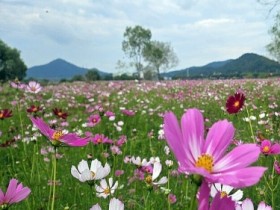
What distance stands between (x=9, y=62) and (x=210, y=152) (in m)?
55.3

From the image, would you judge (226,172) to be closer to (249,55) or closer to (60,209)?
(60,209)

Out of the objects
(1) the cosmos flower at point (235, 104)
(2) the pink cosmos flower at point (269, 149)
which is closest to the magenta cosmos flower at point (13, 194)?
(2) the pink cosmos flower at point (269, 149)

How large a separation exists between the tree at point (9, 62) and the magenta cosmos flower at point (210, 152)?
2082 inches

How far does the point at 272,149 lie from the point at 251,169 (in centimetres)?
118

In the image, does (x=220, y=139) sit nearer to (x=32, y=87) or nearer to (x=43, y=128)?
(x=43, y=128)

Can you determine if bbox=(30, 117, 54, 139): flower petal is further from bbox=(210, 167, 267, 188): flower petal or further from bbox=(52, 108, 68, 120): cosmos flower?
bbox=(52, 108, 68, 120): cosmos flower

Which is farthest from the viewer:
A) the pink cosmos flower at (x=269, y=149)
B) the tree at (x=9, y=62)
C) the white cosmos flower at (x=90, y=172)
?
the tree at (x=9, y=62)

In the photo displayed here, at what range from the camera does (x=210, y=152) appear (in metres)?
0.68

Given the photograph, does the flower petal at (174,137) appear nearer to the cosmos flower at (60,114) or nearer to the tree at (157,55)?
the cosmos flower at (60,114)

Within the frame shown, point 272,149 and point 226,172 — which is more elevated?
point 226,172

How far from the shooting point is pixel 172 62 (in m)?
73.3

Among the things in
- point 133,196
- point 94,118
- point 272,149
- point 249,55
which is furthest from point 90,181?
point 249,55

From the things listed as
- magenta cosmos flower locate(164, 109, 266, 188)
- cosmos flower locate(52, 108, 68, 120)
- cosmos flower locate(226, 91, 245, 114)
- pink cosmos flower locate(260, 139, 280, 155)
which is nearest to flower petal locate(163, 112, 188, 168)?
magenta cosmos flower locate(164, 109, 266, 188)

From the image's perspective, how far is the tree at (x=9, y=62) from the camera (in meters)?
52.9
